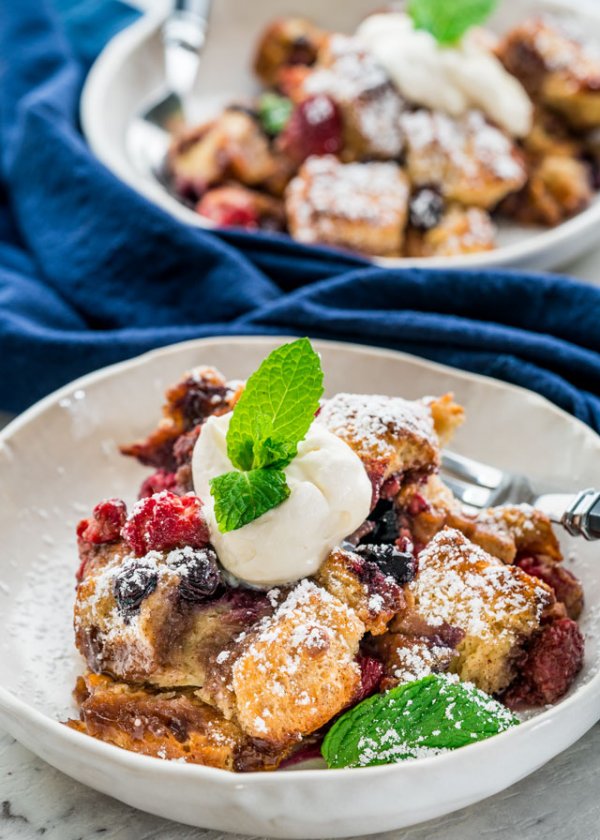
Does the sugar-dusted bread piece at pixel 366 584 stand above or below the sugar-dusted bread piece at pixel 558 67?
below

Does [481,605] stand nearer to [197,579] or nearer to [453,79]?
[197,579]

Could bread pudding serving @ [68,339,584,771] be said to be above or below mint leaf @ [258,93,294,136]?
above

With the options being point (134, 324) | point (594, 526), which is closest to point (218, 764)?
point (594, 526)

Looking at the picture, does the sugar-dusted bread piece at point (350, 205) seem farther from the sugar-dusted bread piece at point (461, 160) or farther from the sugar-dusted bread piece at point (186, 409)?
the sugar-dusted bread piece at point (186, 409)

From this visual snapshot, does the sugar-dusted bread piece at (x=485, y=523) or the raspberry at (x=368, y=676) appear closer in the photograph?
the raspberry at (x=368, y=676)

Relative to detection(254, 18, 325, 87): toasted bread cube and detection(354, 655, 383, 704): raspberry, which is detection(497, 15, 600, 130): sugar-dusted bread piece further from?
detection(354, 655, 383, 704): raspberry

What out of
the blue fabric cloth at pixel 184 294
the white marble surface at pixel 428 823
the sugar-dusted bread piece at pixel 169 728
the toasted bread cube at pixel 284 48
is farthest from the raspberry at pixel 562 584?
the toasted bread cube at pixel 284 48

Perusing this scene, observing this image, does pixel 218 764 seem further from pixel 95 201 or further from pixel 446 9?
pixel 446 9

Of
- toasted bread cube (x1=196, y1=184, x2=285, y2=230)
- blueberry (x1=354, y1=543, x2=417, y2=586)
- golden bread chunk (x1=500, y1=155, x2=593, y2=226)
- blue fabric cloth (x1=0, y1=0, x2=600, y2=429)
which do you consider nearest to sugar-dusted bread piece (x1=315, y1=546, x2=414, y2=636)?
blueberry (x1=354, y1=543, x2=417, y2=586)
